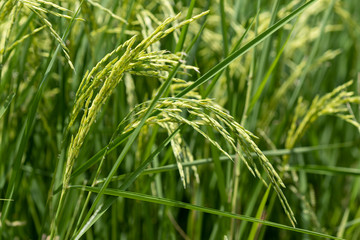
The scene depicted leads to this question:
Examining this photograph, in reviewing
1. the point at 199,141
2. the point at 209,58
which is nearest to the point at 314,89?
the point at 209,58

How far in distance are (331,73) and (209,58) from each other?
685 mm

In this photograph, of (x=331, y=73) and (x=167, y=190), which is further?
Answer: (x=331, y=73)

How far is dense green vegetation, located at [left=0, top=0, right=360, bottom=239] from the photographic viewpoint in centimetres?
90

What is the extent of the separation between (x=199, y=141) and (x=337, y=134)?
31.2 inches

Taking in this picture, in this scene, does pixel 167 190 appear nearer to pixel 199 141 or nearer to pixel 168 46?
pixel 199 141

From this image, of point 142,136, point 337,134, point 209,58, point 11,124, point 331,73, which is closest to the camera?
point 142,136

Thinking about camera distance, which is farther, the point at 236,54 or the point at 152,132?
the point at 152,132

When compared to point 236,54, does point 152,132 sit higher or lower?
lower

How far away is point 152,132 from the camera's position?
48.6 inches

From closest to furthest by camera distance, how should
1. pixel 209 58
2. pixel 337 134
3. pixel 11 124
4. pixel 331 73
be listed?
pixel 11 124, pixel 209 58, pixel 337 134, pixel 331 73

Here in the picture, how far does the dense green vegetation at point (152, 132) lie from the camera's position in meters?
0.90

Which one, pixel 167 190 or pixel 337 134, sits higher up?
pixel 337 134

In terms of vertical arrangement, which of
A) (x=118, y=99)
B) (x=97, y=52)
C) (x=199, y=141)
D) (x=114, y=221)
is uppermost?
(x=97, y=52)

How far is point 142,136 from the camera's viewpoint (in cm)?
122
